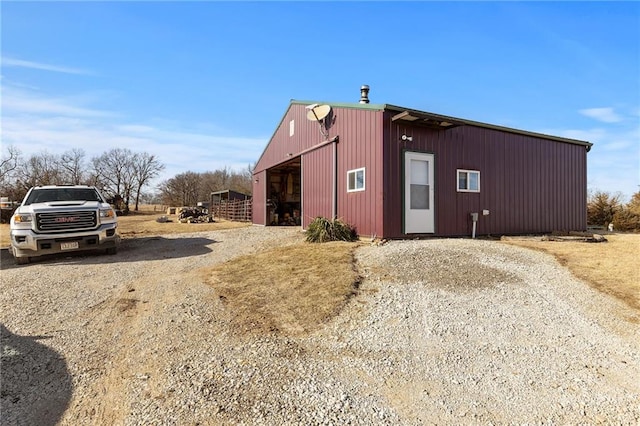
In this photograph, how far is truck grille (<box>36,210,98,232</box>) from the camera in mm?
7457

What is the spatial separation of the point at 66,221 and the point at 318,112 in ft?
24.3

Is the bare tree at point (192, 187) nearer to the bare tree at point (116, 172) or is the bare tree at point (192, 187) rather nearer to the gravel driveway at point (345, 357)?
the bare tree at point (116, 172)

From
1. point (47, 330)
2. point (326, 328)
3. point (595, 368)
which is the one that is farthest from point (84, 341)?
point (595, 368)

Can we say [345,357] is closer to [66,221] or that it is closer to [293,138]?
[66,221]

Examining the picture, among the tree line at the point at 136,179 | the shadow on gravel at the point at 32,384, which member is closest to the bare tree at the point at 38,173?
the tree line at the point at 136,179

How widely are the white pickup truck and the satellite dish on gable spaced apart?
6508mm

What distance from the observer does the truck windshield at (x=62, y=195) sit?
27.3 feet

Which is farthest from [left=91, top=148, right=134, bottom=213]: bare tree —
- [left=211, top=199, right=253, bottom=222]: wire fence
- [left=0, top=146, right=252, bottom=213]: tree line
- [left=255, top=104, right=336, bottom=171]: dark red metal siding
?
[left=255, top=104, right=336, bottom=171]: dark red metal siding

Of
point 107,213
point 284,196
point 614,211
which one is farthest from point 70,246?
point 614,211

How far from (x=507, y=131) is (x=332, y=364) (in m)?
10.5

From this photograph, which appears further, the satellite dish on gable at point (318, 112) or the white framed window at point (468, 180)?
the satellite dish on gable at point (318, 112)

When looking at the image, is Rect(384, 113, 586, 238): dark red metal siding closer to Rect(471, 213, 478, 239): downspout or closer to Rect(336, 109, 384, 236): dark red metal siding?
Rect(471, 213, 478, 239): downspout

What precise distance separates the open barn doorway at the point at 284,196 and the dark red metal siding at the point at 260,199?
0.72ft

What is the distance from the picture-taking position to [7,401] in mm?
2666
